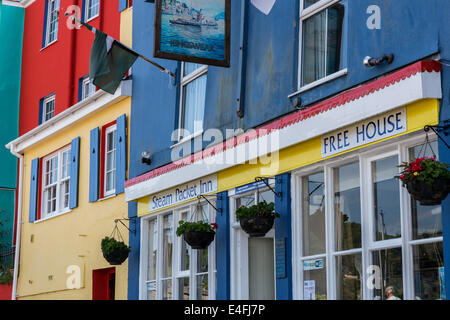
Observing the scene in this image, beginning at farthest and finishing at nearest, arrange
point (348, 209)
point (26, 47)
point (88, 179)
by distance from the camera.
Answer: point (26, 47) → point (88, 179) → point (348, 209)

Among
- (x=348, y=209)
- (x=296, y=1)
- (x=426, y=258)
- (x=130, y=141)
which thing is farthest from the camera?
(x=130, y=141)

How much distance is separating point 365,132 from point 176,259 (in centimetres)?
512

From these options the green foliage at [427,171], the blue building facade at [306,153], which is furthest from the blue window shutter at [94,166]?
the green foliage at [427,171]

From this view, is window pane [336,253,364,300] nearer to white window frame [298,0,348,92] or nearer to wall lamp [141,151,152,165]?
white window frame [298,0,348,92]

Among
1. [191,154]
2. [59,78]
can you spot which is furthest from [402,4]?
[59,78]

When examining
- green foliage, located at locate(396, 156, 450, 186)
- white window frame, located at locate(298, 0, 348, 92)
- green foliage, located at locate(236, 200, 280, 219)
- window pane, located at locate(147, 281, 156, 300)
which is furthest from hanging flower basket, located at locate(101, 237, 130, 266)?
green foliage, located at locate(396, 156, 450, 186)

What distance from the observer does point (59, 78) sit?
19.3m

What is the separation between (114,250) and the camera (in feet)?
46.4

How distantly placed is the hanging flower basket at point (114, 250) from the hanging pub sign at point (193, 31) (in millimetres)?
4454

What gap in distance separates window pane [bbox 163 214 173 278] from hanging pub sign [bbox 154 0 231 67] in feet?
11.9

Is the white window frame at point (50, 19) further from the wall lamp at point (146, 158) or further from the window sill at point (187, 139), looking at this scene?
the window sill at point (187, 139)

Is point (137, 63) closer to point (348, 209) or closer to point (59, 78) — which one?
point (59, 78)

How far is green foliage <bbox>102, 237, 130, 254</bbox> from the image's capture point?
46.5 feet

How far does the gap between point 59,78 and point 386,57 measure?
38.4 ft
